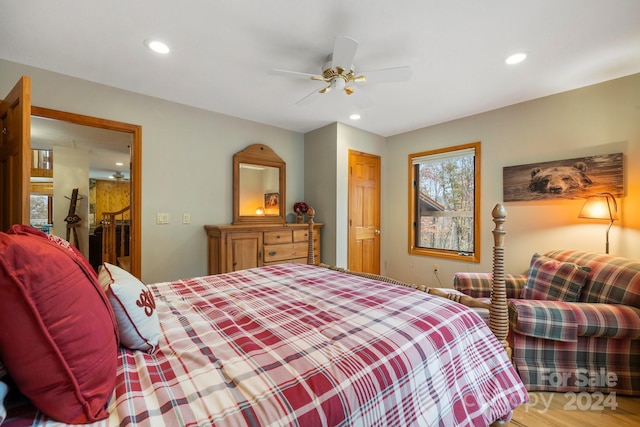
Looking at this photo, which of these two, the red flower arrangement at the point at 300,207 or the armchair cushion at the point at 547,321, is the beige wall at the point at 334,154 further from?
the armchair cushion at the point at 547,321

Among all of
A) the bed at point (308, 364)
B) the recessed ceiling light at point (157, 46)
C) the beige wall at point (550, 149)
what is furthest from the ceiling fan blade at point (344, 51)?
the beige wall at point (550, 149)

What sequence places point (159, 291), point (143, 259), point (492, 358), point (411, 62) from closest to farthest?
point (492, 358) < point (159, 291) < point (411, 62) < point (143, 259)

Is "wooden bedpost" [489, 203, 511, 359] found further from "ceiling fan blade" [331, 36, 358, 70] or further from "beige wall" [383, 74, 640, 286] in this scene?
"beige wall" [383, 74, 640, 286]

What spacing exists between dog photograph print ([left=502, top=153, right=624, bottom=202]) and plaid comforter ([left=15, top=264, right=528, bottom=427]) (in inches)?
90.3

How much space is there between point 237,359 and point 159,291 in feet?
3.25

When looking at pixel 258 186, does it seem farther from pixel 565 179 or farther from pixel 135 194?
pixel 565 179

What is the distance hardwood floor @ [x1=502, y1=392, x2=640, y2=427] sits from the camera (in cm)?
154

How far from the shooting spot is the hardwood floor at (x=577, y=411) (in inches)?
60.7

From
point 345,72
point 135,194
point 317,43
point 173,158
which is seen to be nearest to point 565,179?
point 345,72

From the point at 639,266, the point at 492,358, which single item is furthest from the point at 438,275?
the point at 492,358

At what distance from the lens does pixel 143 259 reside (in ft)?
8.96

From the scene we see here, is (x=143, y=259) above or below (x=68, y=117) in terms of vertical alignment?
below

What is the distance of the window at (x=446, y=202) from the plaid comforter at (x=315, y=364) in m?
2.39

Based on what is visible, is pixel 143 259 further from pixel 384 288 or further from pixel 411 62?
pixel 411 62
